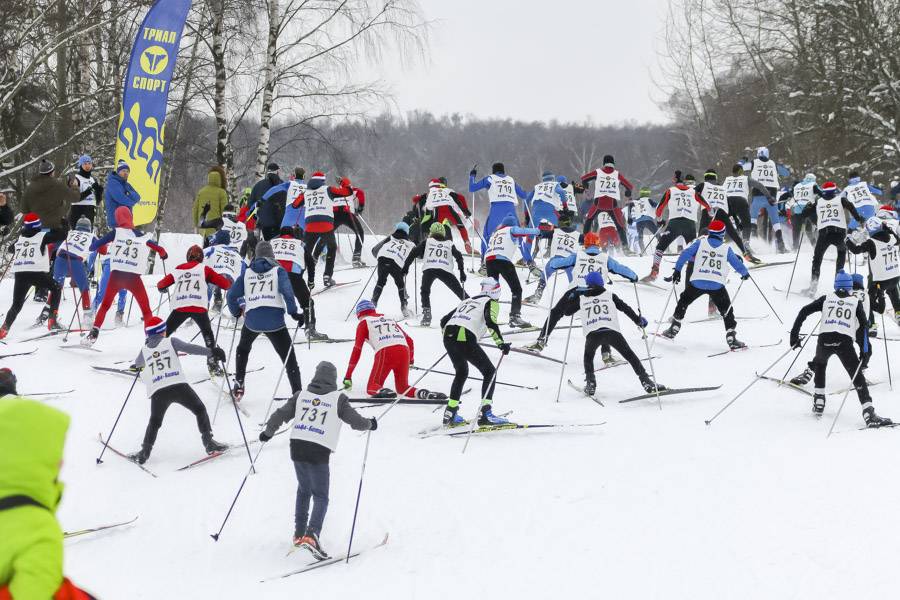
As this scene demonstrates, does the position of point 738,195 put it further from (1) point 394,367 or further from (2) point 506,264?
(1) point 394,367

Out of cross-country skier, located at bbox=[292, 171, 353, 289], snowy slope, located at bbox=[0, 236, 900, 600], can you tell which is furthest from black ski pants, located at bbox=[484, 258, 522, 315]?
cross-country skier, located at bbox=[292, 171, 353, 289]

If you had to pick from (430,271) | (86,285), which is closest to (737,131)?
(430,271)

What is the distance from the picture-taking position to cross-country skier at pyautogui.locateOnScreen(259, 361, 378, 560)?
5.84m

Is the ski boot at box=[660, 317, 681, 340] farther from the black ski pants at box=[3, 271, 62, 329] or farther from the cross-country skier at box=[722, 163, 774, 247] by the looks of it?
the black ski pants at box=[3, 271, 62, 329]

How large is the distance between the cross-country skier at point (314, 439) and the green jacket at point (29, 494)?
3406mm

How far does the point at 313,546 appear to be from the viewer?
224 inches

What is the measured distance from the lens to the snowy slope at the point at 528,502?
17.7ft

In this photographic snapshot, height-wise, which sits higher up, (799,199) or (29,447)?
(799,199)

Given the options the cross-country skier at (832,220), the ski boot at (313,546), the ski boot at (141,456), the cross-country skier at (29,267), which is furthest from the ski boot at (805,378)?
the cross-country skier at (29,267)

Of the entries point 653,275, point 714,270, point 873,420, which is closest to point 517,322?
point 714,270

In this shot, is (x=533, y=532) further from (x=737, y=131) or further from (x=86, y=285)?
(x=737, y=131)

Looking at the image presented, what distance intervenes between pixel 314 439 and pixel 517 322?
659cm

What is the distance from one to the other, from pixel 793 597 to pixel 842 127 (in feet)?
73.4

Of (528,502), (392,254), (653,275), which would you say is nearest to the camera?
(528,502)
